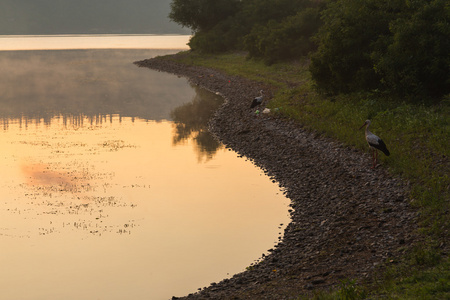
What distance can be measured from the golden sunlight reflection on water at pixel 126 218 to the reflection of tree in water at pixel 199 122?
2.61 feet

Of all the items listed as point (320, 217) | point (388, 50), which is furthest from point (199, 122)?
point (320, 217)

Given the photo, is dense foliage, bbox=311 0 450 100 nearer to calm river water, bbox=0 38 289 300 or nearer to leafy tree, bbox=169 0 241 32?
calm river water, bbox=0 38 289 300

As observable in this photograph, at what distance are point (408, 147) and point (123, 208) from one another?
12.7m

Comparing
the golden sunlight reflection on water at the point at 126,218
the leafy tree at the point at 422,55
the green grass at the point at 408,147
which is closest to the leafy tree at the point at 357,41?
the green grass at the point at 408,147

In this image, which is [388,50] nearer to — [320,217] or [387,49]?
[387,49]

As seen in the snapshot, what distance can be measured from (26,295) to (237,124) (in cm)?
2783

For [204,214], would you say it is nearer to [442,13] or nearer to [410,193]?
[410,193]

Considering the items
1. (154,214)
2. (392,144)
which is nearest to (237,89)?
(392,144)

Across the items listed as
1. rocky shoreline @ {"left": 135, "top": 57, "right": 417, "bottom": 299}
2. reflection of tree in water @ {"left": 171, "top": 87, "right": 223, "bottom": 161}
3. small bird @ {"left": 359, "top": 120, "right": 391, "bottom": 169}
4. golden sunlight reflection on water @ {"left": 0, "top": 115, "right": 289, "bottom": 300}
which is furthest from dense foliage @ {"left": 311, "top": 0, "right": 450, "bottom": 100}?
golden sunlight reflection on water @ {"left": 0, "top": 115, "right": 289, "bottom": 300}

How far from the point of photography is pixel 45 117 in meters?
49.2

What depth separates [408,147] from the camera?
1038 inches

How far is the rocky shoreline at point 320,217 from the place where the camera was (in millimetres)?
15922

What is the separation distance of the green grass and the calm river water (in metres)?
5.13

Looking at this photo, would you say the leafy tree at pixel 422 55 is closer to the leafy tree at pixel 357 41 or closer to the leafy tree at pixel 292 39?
the leafy tree at pixel 357 41
